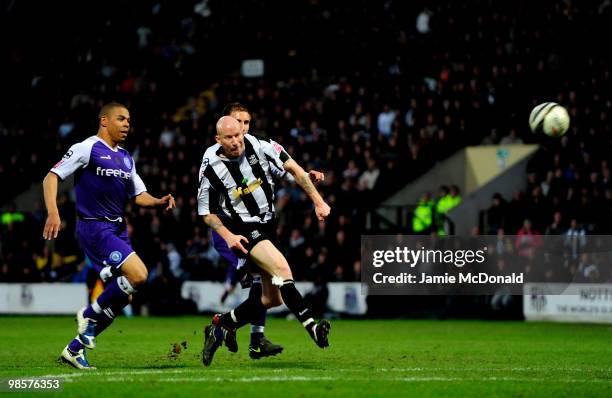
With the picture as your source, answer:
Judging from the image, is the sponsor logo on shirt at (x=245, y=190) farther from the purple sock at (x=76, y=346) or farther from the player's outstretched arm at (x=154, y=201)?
the purple sock at (x=76, y=346)

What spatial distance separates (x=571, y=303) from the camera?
2009 cm

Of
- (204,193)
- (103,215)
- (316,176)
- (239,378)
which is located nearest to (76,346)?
(103,215)

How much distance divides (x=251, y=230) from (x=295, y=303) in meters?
0.86

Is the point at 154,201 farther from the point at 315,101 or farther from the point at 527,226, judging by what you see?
the point at 315,101

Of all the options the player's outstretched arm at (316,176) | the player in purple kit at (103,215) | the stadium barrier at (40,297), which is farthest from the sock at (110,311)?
the stadium barrier at (40,297)

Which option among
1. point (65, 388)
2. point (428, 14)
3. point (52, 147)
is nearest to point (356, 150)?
point (428, 14)

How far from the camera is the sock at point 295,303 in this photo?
1020 centimetres

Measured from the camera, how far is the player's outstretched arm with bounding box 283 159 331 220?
10.3 metres

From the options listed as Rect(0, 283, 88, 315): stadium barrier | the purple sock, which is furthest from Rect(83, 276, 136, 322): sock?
Rect(0, 283, 88, 315): stadium barrier

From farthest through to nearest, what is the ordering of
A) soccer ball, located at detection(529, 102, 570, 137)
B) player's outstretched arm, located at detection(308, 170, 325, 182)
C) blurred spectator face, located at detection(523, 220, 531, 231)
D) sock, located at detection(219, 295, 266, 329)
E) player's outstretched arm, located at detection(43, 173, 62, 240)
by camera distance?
blurred spectator face, located at detection(523, 220, 531, 231), soccer ball, located at detection(529, 102, 570, 137), sock, located at detection(219, 295, 266, 329), player's outstretched arm, located at detection(308, 170, 325, 182), player's outstretched arm, located at detection(43, 173, 62, 240)

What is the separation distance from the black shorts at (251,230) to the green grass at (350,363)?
3.71ft

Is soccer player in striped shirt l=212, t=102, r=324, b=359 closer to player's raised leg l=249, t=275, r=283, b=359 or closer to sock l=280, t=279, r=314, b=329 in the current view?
player's raised leg l=249, t=275, r=283, b=359

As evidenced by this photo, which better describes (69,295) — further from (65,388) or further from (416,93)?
(65,388)

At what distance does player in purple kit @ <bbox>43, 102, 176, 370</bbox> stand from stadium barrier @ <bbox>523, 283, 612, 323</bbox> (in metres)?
10.8
